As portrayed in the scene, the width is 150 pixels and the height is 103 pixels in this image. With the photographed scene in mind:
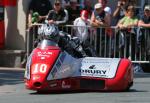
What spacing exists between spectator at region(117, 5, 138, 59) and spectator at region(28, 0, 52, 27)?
232 cm

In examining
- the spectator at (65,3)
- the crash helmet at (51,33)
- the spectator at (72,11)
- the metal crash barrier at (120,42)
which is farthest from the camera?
the spectator at (65,3)

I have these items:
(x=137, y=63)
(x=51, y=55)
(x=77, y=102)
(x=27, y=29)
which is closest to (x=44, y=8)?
(x=27, y=29)

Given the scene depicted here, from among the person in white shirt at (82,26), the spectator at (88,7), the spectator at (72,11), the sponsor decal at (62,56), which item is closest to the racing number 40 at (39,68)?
the sponsor decal at (62,56)

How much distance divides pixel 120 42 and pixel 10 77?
3730mm

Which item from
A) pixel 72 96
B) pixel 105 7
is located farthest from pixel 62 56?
pixel 105 7

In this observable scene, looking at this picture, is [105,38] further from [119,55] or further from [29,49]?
[29,49]

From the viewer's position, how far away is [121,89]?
1330 centimetres

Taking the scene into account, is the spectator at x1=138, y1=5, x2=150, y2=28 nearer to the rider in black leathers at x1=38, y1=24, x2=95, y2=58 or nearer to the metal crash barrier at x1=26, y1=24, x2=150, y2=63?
the metal crash barrier at x1=26, y1=24, x2=150, y2=63

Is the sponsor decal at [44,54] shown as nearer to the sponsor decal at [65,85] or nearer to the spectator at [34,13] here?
the sponsor decal at [65,85]

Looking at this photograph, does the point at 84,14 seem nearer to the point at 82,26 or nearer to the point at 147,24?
the point at 82,26

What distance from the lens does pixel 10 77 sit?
1675 centimetres

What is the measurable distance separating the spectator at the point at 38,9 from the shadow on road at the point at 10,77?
1.86 m

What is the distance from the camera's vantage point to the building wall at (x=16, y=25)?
20219mm

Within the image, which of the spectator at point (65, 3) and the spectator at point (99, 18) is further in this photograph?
the spectator at point (65, 3)
